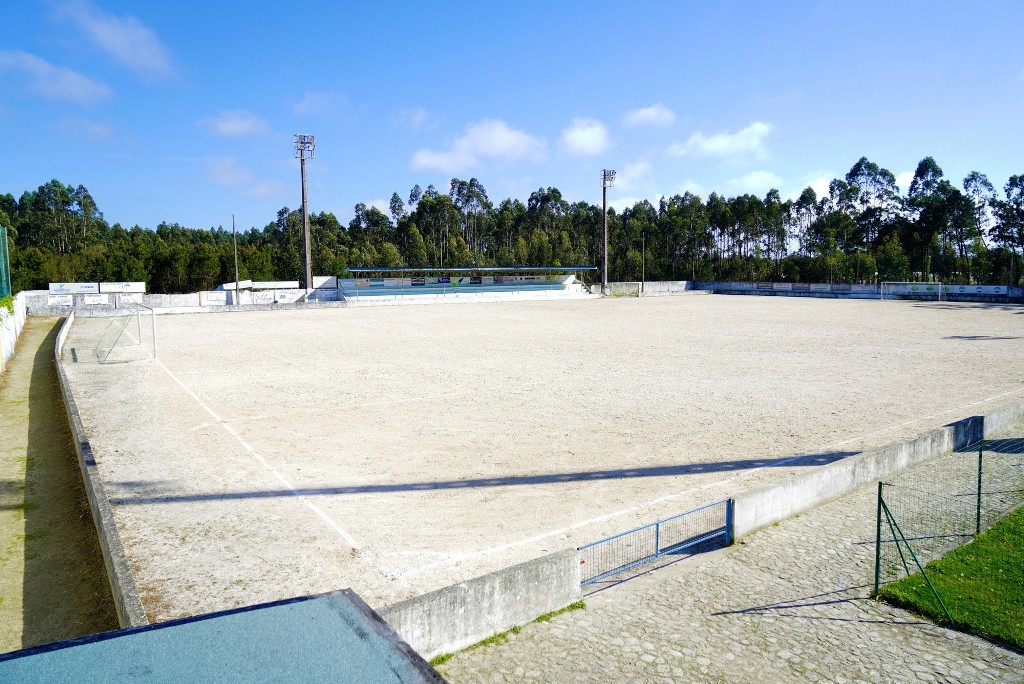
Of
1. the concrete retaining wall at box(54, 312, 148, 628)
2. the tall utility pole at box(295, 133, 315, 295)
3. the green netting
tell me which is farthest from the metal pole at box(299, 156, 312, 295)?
the concrete retaining wall at box(54, 312, 148, 628)

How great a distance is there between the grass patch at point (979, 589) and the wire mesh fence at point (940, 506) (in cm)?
19

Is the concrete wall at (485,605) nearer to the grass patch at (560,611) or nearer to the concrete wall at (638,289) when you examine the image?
the grass patch at (560,611)

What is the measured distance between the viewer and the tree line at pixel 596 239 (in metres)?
88.4

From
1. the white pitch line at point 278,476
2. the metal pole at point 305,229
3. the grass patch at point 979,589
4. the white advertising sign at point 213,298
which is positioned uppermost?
the metal pole at point 305,229

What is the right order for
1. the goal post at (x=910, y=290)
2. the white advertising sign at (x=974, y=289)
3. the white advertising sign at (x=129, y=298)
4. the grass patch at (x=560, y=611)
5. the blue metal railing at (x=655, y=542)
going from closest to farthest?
1. the grass patch at (x=560, y=611)
2. the blue metal railing at (x=655, y=542)
3. the white advertising sign at (x=129, y=298)
4. the white advertising sign at (x=974, y=289)
5. the goal post at (x=910, y=290)

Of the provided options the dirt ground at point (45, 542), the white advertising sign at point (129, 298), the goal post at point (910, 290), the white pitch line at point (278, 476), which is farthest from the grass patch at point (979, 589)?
the goal post at point (910, 290)

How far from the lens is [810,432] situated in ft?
48.3

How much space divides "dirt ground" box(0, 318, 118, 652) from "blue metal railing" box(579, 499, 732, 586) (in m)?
5.53

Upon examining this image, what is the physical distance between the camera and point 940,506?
9.98 m

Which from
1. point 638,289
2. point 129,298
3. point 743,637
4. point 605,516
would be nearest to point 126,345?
point 129,298

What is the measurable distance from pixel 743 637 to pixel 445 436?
8.71 meters

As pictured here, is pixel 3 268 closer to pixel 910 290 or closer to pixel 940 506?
pixel 940 506

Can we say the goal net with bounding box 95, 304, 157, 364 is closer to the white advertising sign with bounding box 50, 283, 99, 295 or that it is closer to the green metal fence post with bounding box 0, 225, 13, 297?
the green metal fence post with bounding box 0, 225, 13, 297

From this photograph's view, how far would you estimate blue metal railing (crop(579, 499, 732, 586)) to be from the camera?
8289mm
